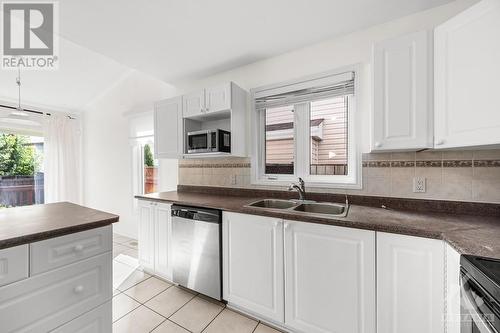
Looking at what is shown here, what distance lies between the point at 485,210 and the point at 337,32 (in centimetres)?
180

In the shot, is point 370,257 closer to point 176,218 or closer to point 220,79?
point 176,218

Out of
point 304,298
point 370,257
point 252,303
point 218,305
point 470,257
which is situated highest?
point 470,257

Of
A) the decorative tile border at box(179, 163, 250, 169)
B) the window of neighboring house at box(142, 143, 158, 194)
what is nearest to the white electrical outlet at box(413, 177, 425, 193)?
the decorative tile border at box(179, 163, 250, 169)

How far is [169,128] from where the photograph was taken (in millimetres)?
2600

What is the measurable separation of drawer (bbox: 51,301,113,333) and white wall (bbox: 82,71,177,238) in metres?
1.97

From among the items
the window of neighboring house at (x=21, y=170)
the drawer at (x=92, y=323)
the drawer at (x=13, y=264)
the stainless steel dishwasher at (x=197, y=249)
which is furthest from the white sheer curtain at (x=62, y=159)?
the drawer at (x=13, y=264)

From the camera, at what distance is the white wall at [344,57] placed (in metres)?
1.60

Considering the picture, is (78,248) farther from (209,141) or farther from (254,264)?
(209,141)

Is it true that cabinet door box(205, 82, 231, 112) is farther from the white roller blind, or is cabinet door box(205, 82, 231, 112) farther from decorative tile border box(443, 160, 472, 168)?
decorative tile border box(443, 160, 472, 168)

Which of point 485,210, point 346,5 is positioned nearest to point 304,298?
point 485,210

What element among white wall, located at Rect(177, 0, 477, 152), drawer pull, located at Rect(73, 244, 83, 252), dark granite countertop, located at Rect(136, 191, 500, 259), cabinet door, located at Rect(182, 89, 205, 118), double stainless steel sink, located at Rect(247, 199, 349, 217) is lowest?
drawer pull, located at Rect(73, 244, 83, 252)

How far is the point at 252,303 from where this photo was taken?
1.65 m

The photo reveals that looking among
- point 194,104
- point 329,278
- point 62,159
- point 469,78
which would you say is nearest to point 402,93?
point 469,78

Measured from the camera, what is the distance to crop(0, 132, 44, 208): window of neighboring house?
340 cm
